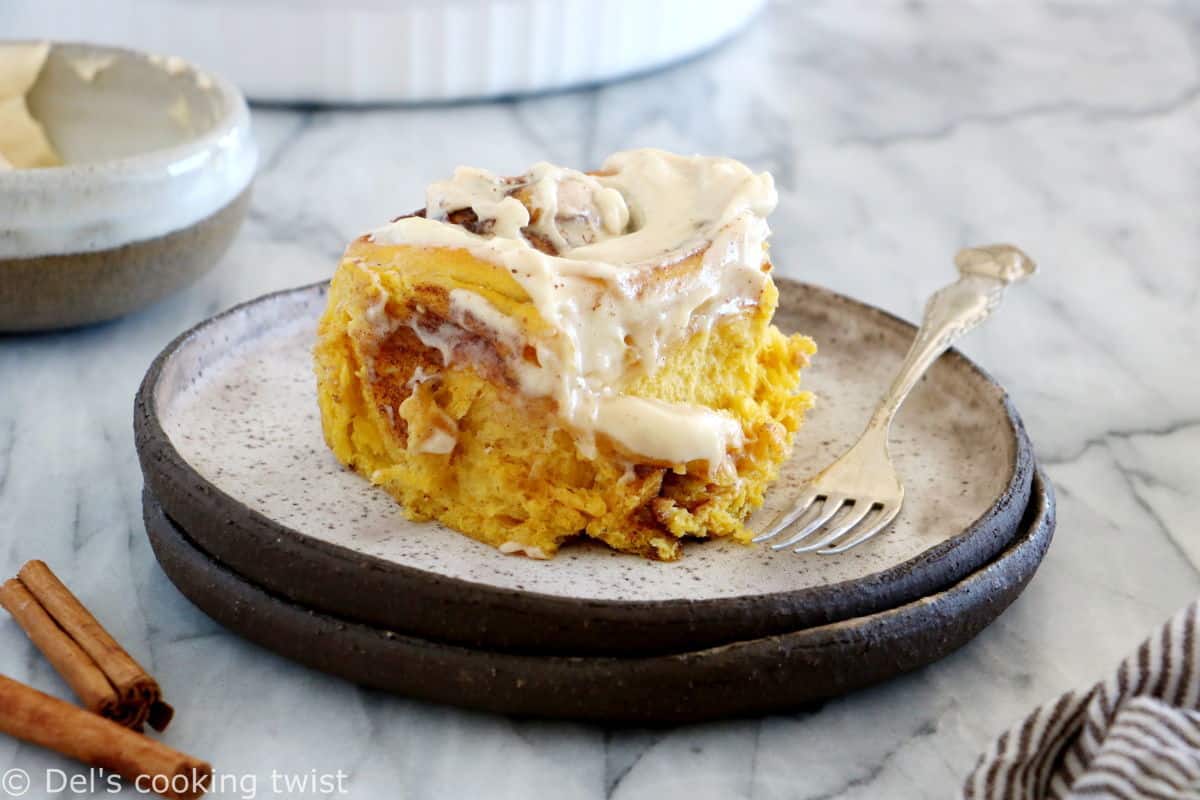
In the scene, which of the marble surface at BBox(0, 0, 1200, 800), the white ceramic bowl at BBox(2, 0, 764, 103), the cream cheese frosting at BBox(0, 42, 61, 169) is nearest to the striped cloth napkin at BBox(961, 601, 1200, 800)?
the marble surface at BBox(0, 0, 1200, 800)

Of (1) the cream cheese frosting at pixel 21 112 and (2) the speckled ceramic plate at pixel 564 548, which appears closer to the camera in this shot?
(2) the speckled ceramic plate at pixel 564 548

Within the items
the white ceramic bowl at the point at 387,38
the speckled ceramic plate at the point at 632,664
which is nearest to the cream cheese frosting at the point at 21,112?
the white ceramic bowl at the point at 387,38

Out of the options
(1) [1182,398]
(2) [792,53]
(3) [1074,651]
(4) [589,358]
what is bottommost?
(2) [792,53]

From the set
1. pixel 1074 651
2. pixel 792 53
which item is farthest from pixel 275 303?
pixel 792 53

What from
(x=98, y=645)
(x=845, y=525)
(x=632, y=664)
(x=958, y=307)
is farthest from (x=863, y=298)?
(x=98, y=645)

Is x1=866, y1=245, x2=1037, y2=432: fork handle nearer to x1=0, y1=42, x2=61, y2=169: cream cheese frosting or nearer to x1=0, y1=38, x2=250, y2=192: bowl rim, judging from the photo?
x1=0, y1=38, x2=250, y2=192: bowl rim

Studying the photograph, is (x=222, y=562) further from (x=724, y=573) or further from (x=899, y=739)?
(x=899, y=739)

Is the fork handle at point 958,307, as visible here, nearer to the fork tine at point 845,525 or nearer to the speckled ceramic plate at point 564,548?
the speckled ceramic plate at point 564,548
